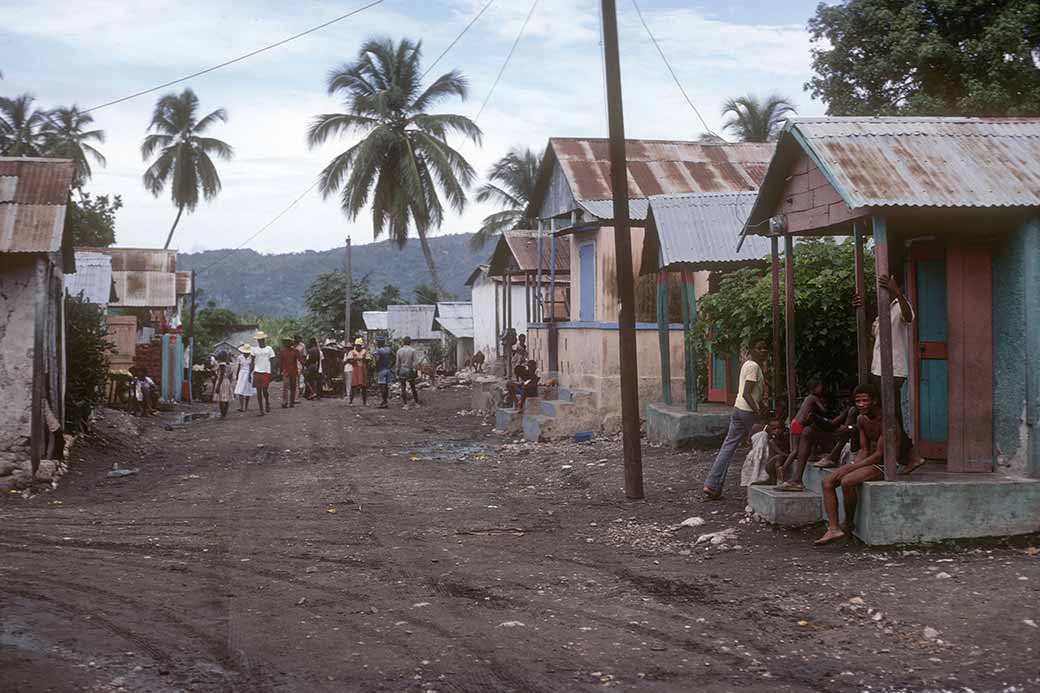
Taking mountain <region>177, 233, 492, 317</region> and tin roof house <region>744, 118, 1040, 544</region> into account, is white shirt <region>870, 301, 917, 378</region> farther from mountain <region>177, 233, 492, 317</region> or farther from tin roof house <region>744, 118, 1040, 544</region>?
mountain <region>177, 233, 492, 317</region>

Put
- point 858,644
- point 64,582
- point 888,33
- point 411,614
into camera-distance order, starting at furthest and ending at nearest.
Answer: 1. point 888,33
2. point 64,582
3. point 411,614
4. point 858,644

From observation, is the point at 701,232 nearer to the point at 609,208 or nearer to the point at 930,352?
the point at 609,208

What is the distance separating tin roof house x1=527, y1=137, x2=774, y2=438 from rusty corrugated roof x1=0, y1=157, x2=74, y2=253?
747 centimetres

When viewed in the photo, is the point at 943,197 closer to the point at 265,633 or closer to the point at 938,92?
the point at 265,633

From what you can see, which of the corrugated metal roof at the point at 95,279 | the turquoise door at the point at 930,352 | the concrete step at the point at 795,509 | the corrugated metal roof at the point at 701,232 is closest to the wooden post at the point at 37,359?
the corrugated metal roof at the point at 701,232

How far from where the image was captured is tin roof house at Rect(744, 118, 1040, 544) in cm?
772

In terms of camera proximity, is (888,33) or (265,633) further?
(888,33)

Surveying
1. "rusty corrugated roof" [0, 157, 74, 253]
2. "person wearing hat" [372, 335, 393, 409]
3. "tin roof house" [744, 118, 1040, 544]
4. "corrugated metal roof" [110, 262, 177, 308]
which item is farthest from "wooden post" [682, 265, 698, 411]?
"corrugated metal roof" [110, 262, 177, 308]

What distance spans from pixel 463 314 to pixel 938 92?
29.4 m

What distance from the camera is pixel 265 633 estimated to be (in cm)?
580

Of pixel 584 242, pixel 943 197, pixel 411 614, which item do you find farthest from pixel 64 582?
pixel 584 242

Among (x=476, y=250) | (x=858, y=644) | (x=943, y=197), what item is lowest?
(x=858, y=644)

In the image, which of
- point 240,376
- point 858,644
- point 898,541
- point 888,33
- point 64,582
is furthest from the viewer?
point 240,376

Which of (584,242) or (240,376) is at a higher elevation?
(584,242)
